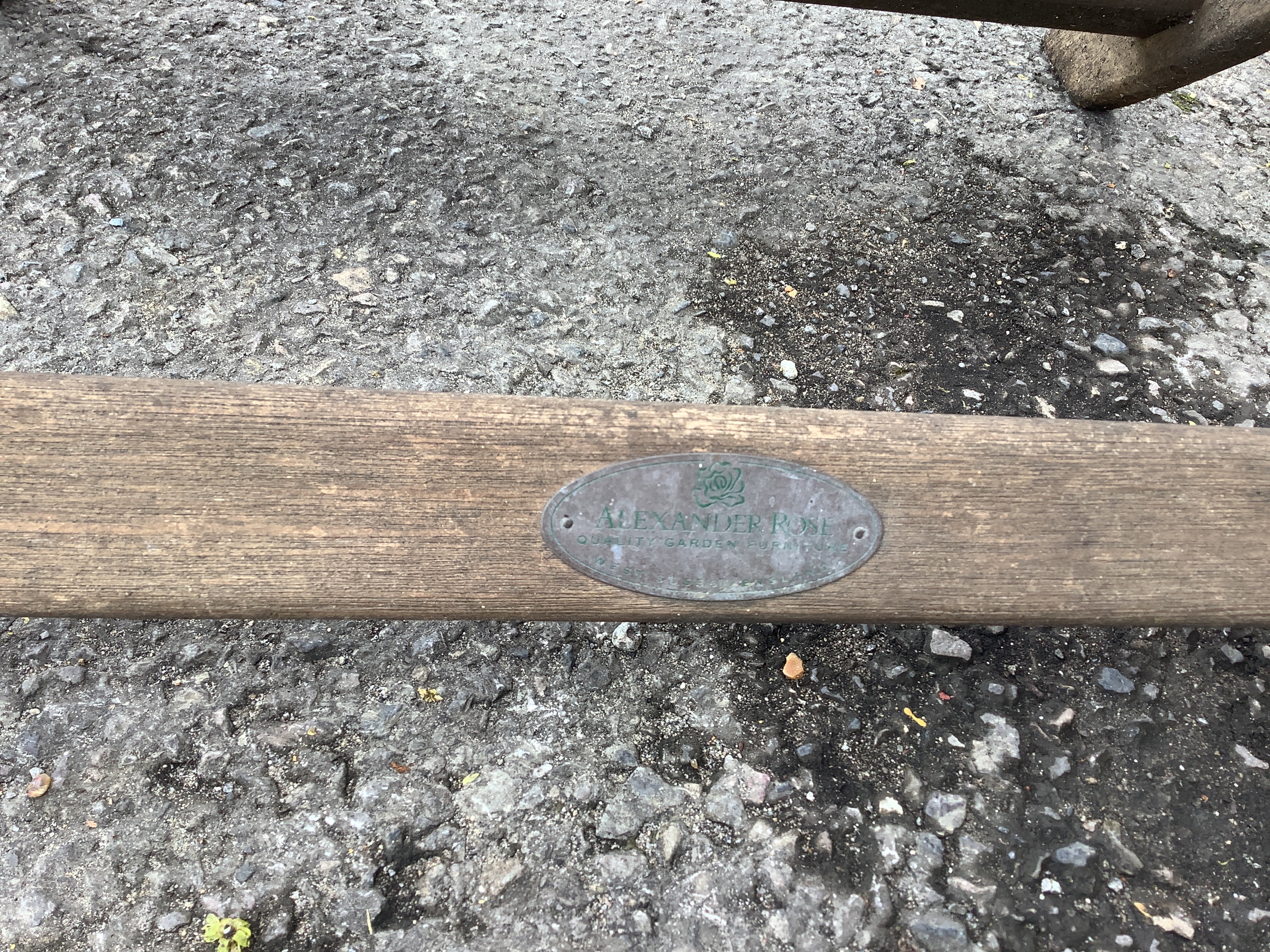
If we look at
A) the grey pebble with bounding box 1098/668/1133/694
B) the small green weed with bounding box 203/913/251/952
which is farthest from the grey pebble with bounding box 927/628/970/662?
the small green weed with bounding box 203/913/251/952

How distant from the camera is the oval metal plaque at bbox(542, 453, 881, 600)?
108 cm

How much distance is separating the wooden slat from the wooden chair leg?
6 cm

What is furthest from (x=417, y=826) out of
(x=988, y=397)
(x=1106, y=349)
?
(x=1106, y=349)

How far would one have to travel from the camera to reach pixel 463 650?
1.58 metres

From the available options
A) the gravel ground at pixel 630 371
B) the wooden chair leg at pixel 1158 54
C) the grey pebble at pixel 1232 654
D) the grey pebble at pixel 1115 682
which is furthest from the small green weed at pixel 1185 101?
the grey pebble at pixel 1115 682

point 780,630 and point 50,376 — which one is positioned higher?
point 50,376

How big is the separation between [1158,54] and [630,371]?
1.59 metres

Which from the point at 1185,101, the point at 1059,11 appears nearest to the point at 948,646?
the point at 1059,11

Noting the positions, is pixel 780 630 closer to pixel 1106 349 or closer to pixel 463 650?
pixel 463 650

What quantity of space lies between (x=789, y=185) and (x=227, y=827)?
2039 millimetres

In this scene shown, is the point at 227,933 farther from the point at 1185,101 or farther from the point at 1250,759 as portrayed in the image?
the point at 1185,101

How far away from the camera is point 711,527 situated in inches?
42.8

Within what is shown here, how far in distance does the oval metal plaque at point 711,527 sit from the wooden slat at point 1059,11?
4.53ft

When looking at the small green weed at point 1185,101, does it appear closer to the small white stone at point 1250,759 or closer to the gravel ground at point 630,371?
the gravel ground at point 630,371
